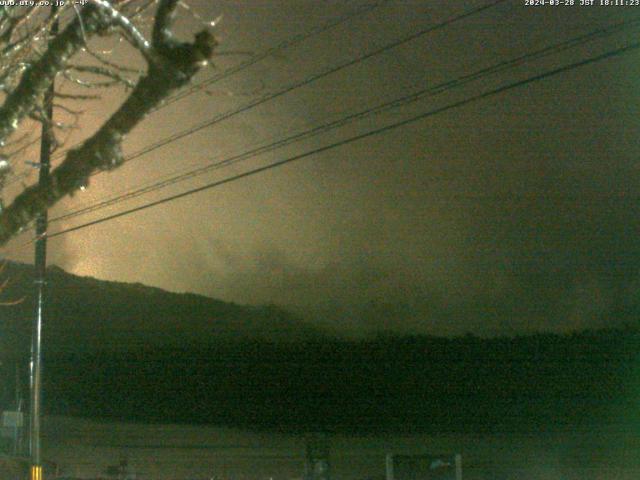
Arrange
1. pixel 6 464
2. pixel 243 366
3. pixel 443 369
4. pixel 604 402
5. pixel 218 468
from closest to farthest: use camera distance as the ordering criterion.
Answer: pixel 6 464 < pixel 218 468 < pixel 604 402 < pixel 443 369 < pixel 243 366

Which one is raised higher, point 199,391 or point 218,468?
point 199,391

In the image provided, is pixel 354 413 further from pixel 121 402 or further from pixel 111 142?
pixel 111 142

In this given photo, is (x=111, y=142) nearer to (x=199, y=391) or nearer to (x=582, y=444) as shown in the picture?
(x=582, y=444)

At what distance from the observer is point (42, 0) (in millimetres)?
8242

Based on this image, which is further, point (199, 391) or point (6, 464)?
point (199, 391)

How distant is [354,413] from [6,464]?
2787cm

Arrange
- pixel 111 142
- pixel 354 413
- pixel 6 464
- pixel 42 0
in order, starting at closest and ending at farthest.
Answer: pixel 111 142 < pixel 42 0 < pixel 6 464 < pixel 354 413

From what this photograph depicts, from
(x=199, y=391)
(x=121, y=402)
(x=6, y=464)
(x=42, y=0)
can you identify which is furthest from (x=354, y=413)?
(x=42, y=0)

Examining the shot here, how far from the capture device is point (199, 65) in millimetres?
4512

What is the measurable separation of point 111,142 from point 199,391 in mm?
51522

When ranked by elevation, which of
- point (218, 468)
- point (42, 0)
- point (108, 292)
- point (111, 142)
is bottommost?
point (218, 468)

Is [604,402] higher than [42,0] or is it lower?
lower

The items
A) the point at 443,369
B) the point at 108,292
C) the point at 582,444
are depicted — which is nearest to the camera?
the point at 582,444

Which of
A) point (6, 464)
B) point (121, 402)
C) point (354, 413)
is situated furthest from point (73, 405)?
point (6, 464)
